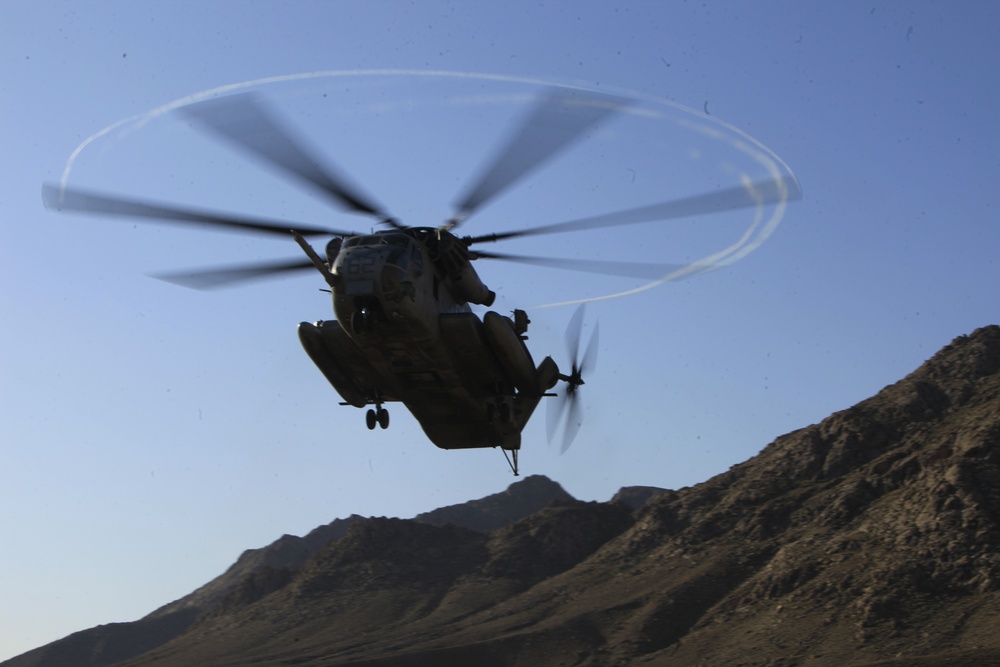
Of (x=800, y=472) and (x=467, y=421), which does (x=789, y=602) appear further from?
(x=467, y=421)

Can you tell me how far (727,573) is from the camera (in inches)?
5251

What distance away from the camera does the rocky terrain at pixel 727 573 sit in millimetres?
110750

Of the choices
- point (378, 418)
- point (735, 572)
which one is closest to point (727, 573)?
point (735, 572)

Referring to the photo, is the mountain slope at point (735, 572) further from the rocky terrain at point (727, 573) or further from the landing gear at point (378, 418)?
the landing gear at point (378, 418)

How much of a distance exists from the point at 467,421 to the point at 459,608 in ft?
403

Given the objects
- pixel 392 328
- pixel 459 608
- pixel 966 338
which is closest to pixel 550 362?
pixel 392 328

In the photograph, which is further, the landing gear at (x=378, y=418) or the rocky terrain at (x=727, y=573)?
the rocky terrain at (x=727, y=573)

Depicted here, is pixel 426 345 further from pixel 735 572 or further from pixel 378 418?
pixel 735 572

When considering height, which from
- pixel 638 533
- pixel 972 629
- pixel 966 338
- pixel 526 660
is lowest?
pixel 972 629

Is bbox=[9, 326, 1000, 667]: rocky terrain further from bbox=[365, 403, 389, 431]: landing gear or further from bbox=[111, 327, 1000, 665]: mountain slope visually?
bbox=[365, 403, 389, 431]: landing gear

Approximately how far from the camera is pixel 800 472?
151625mm

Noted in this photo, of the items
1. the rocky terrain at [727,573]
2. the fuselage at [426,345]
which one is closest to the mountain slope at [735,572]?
the rocky terrain at [727,573]

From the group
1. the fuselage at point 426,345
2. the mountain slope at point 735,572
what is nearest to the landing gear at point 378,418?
the fuselage at point 426,345

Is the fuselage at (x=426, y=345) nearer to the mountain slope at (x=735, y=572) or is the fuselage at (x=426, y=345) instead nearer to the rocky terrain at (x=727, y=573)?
the mountain slope at (x=735, y=572)
